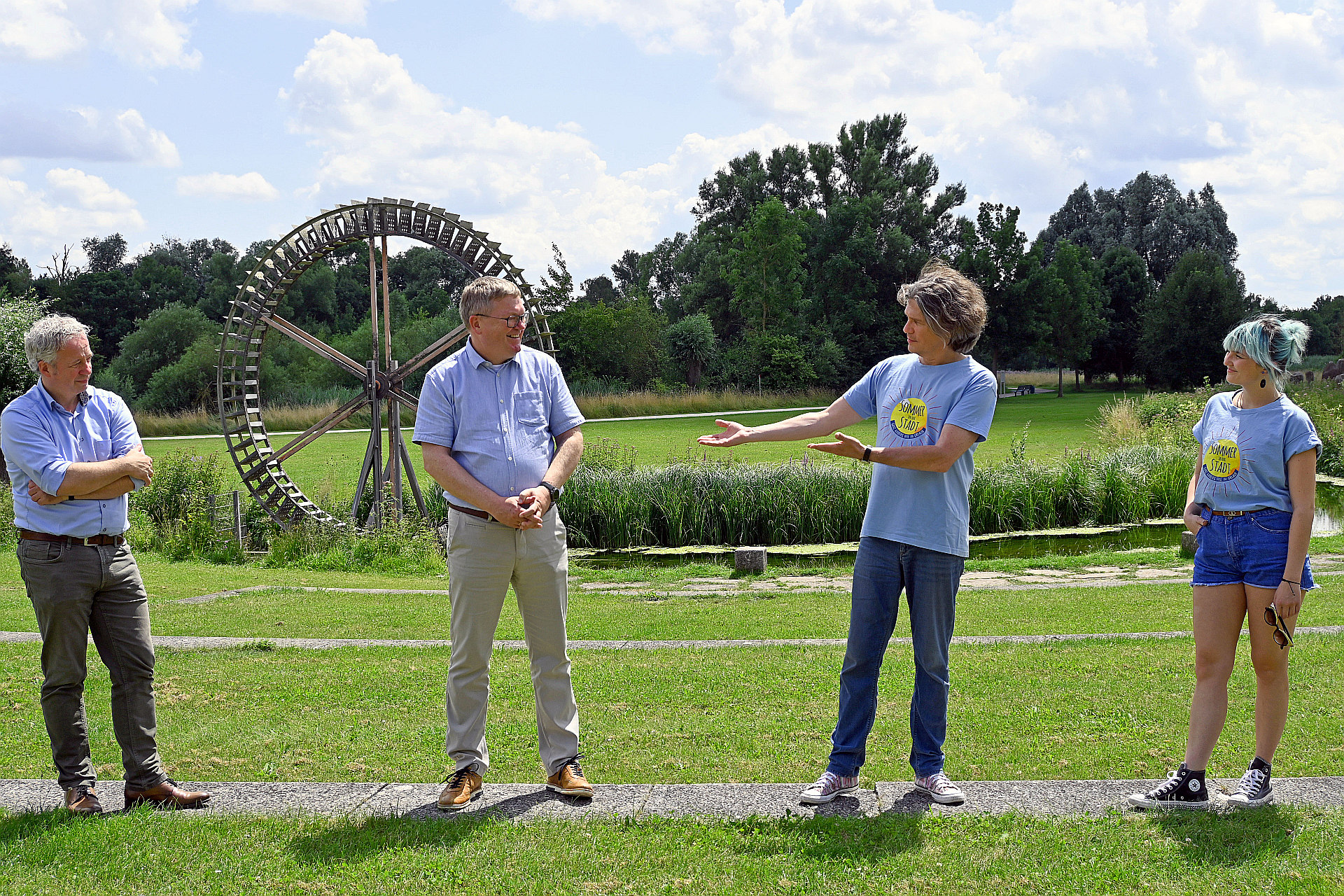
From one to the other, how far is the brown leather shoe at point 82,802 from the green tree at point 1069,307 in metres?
58.9

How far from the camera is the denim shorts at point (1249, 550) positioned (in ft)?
13.0

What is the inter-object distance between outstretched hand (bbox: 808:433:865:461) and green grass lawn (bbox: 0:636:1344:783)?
1.41 meters

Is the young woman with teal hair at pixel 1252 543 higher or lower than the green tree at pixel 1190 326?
lower

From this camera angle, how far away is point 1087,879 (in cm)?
331

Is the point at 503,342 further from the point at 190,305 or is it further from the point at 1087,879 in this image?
the point at 190,305

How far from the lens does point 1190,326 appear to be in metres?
53.9

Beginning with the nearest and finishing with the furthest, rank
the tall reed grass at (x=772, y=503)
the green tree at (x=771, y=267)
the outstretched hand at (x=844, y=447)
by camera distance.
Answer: the outstretched hand at (x=844, y=447) < the tall reed grass at (x=772, y=503) < the green tree at (x=771, y=267)

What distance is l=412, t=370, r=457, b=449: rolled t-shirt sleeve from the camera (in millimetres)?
4148

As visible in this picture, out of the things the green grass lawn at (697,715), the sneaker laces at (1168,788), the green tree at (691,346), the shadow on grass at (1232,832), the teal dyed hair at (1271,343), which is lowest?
the green grass lawn at (697,715)

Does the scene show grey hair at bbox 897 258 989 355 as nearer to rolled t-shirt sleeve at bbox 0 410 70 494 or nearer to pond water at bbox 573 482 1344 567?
rolled t-shirt sleeve at bbox 0 410 70 494

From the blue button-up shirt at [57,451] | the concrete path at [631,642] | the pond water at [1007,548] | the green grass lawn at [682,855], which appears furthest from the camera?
the pond water at [1007,548]

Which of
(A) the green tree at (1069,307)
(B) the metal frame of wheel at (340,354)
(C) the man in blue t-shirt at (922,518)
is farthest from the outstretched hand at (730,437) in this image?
(A) the green tree at (1069,307)

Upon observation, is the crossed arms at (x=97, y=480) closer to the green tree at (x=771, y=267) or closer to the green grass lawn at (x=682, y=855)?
the green grass lawn at (x=682, y=855)

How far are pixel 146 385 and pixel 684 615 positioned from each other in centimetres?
4690
